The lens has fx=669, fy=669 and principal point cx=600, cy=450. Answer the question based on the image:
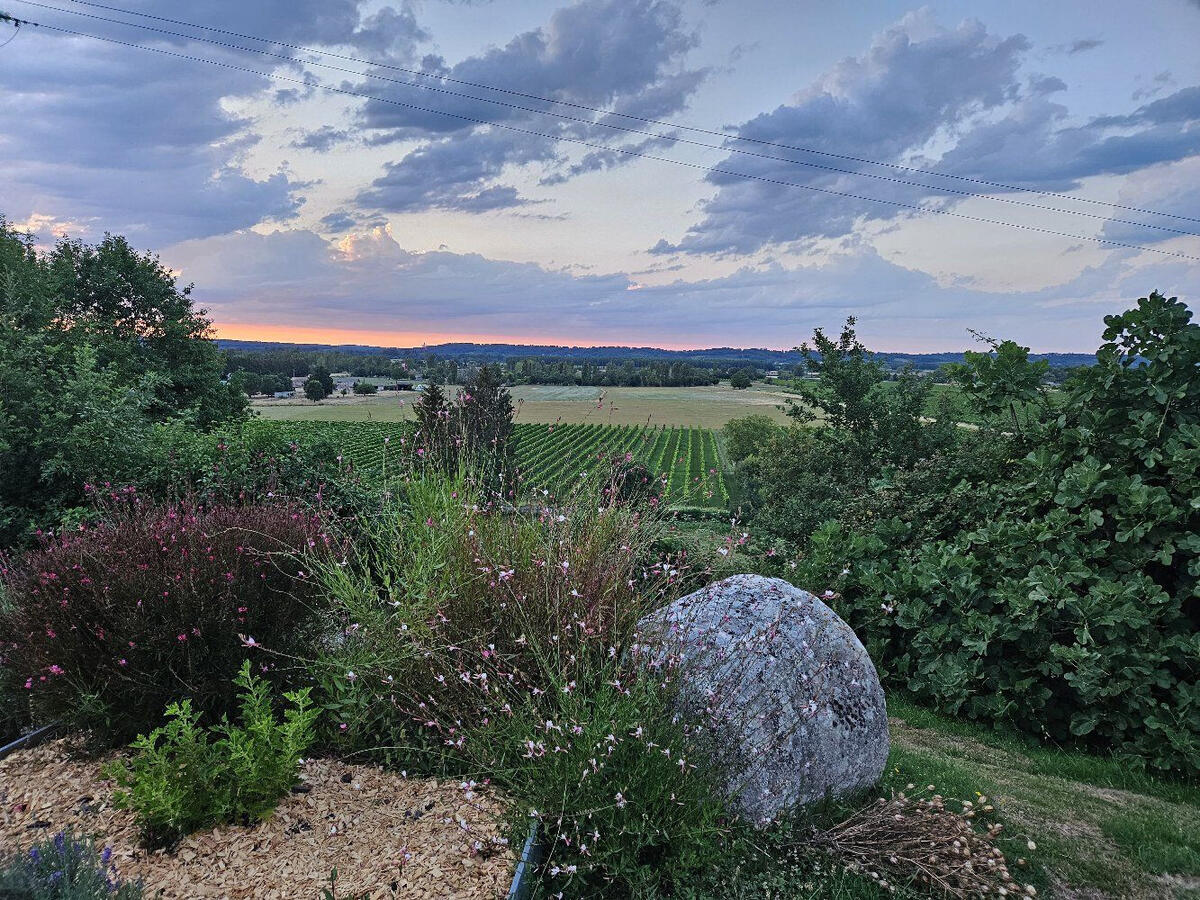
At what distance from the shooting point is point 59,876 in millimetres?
2189

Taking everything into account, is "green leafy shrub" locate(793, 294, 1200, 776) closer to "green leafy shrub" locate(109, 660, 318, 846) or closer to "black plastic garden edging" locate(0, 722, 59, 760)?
"green leafy shrub" locate(109, 660, 318, 846)

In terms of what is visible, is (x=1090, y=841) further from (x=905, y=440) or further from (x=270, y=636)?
(x=905, y=440)

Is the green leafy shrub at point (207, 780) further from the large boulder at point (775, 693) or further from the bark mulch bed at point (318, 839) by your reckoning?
the large boulder at point (775, 693)

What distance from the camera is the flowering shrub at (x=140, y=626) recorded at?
3787mm

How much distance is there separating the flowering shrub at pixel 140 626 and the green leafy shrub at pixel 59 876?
51.8 inches

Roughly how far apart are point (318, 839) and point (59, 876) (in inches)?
40.5

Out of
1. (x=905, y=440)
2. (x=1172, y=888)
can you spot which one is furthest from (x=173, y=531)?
(x=905, y=440)

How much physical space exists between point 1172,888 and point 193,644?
5.41 meters

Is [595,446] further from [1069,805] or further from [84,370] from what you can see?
[1069,805]

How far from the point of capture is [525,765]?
3258 mm

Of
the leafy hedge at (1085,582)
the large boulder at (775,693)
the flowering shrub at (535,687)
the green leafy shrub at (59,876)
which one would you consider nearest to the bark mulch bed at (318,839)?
the flowering shrub at (535,687)

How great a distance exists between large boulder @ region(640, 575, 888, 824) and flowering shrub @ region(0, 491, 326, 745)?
238cm

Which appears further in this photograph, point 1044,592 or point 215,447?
point 215,447

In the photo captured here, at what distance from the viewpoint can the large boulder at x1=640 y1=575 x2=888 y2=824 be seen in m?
3.52
